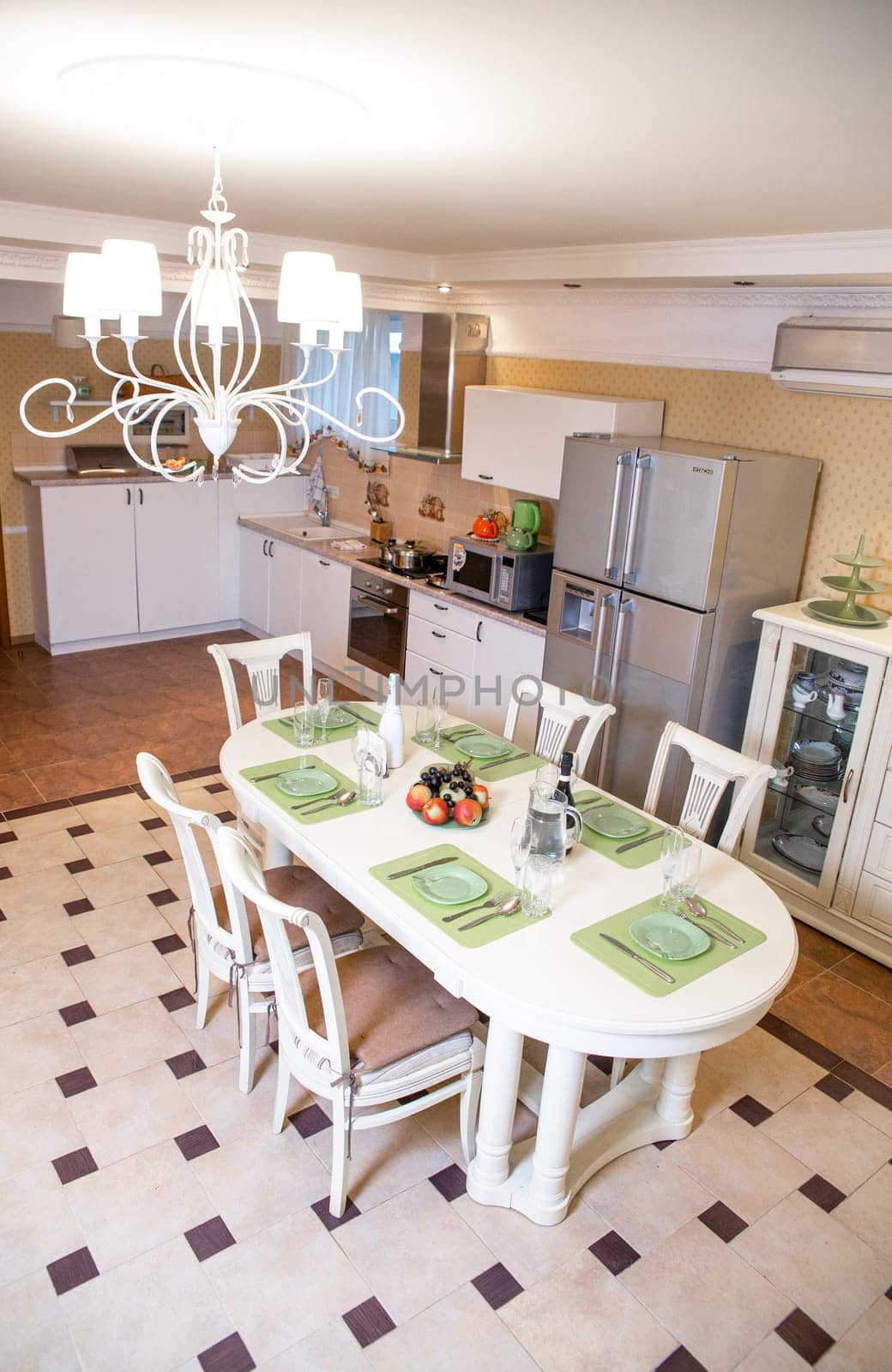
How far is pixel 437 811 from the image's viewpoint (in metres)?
2.91

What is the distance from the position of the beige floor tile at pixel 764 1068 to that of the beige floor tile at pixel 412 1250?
101cm

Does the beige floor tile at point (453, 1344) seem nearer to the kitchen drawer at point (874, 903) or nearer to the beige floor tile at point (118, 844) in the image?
the kitchen drawer at point (874, 903)

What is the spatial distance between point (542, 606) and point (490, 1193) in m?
3.02

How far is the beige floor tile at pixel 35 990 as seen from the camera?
315 cm

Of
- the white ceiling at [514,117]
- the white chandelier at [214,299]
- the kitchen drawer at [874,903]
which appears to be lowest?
the kitchen drawer at [874,903]

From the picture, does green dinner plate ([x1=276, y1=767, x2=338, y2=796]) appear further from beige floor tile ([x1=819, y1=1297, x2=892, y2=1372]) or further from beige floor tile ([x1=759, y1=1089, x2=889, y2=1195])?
beige floor tile ([x1=819, y1=1297, x2=892, y2=1372])

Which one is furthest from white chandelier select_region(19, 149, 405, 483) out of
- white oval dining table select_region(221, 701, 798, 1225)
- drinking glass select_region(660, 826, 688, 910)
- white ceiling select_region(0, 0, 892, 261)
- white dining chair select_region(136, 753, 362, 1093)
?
drinking glass select_region(660, 826, 688, 910)

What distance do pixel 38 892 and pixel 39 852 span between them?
1.03 feet

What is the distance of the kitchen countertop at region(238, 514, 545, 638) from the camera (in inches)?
191

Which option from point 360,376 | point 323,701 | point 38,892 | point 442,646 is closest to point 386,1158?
point 323,701

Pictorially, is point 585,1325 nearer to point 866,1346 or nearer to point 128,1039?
point 866,1346

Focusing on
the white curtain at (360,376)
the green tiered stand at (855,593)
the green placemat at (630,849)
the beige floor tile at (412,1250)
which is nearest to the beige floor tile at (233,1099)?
the beige floor tile at (412,1250)

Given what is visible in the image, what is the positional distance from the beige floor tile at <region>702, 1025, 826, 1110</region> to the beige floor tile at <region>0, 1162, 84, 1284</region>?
6.23 ft

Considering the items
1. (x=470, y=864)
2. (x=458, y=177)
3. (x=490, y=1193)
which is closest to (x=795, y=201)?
(x=458, y=177)
